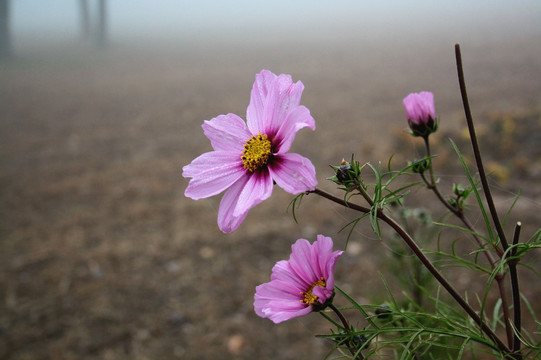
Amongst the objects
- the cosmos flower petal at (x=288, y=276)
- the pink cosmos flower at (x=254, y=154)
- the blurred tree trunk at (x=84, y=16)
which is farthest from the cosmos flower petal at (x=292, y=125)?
the blurred tree trunk at (x=84, y=16)

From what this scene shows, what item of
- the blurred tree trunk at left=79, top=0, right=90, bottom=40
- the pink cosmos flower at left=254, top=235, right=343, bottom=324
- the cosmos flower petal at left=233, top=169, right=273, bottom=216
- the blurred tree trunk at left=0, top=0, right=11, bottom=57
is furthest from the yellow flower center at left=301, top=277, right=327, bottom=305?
the blurred tree trunk at left=79, top=0, right=90, bottom=40

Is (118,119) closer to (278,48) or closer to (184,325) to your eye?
(184,325)

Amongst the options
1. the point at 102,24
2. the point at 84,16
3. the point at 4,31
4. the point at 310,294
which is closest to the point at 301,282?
the point at 310,294

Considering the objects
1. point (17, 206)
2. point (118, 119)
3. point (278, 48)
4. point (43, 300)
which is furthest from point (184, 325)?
point (278, 48)

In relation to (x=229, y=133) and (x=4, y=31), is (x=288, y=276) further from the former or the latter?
(x=4, y=31)

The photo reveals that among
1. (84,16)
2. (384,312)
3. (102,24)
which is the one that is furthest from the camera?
(84,16)

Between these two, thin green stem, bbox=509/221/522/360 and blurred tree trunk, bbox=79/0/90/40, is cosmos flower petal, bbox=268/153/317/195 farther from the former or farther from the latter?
blurred tree trunk, bbox=79/0/90/40
